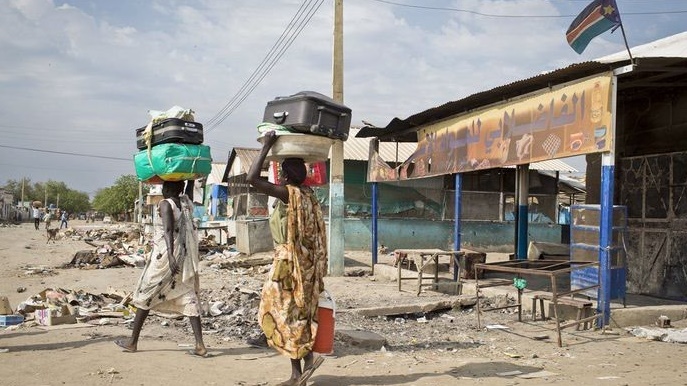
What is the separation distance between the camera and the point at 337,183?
1430 centimetres

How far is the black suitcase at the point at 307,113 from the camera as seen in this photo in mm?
4617

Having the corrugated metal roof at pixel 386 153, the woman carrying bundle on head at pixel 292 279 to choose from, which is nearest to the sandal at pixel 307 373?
the woman carrying bundle on head at pixel 292 279

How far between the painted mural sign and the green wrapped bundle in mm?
4874

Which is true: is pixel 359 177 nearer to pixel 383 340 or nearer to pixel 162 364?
pixel 383 340

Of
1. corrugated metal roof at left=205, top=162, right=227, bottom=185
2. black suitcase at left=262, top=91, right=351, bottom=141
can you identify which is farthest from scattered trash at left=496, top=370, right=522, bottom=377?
corrugated metal roof at left=205, top=162, right=227, bottom=185

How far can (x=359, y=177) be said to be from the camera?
70.0ft

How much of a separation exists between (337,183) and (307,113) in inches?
382

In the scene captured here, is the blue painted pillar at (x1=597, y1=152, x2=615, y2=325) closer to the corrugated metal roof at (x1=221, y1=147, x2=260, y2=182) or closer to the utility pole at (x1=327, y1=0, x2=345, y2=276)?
the utility pole at (x1=327, y1=0, x2=345, y2=276)

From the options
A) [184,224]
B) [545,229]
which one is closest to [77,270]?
[184,224]

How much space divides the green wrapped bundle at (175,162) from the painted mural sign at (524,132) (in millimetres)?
4874

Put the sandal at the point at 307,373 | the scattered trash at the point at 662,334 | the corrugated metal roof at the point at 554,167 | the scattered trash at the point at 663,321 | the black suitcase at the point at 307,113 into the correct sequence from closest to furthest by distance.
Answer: the sandal at the point at 307,373
the black suitcase at the point at 307,113
the scattered trash at the point at 662,334
the scattered trash at the point at 663,321
the corrugated metal roof at the point at 554,167

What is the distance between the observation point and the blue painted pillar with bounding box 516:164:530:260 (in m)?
14.7

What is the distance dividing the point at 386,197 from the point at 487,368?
15.4 metres

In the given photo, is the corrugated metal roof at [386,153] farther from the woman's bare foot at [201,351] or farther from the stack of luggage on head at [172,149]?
the woman's bare foot at [201,351]
